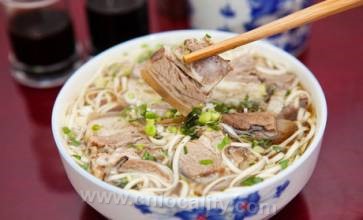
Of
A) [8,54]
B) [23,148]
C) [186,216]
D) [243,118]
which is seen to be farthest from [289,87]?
[8,54]

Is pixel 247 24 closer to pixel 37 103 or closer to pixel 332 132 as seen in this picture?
pixel 332 132

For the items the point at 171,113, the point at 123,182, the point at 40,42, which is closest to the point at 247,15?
the point at 171,113

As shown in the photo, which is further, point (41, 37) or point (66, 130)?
point (41, 37)

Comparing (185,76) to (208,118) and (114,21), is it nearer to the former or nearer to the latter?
(208,118)

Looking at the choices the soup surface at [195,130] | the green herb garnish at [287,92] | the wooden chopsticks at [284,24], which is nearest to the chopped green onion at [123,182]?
the soup surface at [195,130]

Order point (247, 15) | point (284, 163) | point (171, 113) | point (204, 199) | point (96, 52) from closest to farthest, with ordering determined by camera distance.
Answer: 1. point (204, 199)
2. point (284, 163)
3. point (171, 113)
4. point (247, 15)
5. point (96, 52)

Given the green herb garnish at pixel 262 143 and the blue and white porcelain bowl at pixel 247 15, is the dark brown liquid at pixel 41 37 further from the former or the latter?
the green herb garnish at pixel 262 143
